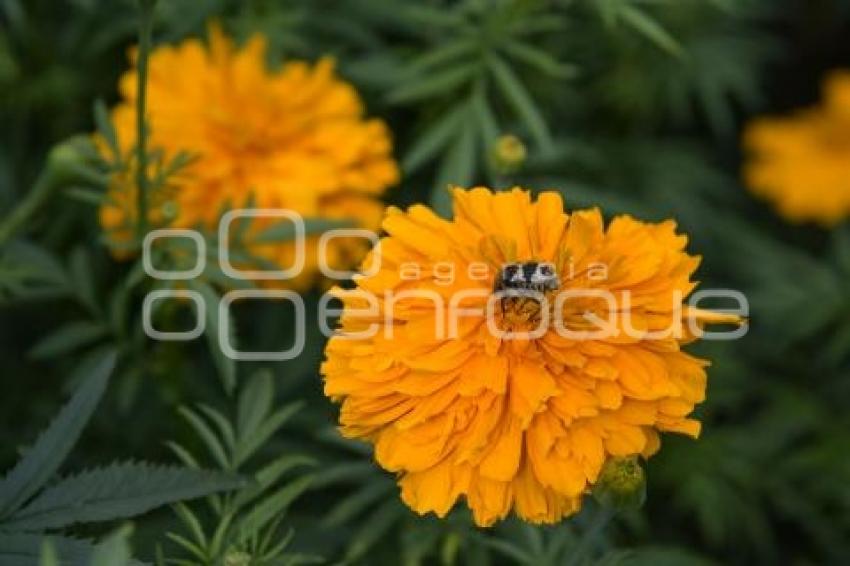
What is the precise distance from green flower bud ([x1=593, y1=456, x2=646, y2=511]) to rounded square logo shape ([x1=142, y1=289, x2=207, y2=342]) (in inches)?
22.0

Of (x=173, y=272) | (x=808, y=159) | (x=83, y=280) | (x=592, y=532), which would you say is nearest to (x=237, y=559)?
(x=592, y=532)

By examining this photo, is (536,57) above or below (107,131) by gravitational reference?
below

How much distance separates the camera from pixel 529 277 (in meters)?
1.35

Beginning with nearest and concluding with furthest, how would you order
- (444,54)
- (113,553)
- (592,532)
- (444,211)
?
(113,553) < (592,532) < (444,211) < (444,54)

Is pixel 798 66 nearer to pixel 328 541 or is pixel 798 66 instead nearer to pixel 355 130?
pixel 355 130

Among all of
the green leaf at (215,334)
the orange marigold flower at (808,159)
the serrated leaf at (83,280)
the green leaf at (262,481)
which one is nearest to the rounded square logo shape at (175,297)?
the green leaf at (215,334)

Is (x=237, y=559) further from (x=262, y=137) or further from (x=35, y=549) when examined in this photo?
(x=262, y=137)

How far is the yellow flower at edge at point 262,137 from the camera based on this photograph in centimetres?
187

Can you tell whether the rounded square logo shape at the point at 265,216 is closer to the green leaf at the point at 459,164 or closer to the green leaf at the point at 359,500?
the green leaf at the point at 459,164

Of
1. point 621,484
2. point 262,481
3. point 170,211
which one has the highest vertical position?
point 170,211

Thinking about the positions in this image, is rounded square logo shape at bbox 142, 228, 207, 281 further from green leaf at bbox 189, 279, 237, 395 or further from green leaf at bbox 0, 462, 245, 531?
green leaf at bbox 0, 462, 245, 531

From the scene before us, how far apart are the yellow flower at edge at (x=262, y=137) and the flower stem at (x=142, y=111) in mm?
155

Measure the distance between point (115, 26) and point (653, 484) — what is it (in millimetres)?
1096

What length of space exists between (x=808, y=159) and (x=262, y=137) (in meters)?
1.46
